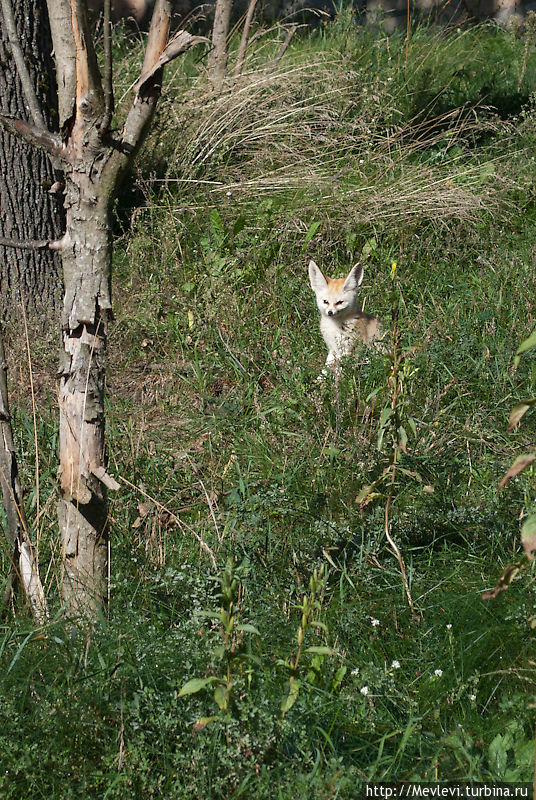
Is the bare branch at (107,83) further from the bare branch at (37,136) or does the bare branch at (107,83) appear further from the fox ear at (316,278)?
the fox ear at (316,278)

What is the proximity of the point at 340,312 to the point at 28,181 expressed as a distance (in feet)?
6.57

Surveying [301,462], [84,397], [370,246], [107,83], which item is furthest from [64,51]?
[370,246]

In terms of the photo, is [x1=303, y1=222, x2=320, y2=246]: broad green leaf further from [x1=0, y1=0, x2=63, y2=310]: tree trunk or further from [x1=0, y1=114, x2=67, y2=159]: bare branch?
[x1=0, y1=114, x2=67, y2=159]: bare branch

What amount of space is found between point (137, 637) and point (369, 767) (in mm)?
827

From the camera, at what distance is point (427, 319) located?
14.5 ft

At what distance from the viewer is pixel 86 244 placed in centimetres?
250

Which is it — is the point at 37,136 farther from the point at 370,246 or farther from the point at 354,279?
the point at 370,246

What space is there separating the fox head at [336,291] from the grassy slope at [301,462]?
239 millimetres

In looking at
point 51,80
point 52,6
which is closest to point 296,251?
point 51,80

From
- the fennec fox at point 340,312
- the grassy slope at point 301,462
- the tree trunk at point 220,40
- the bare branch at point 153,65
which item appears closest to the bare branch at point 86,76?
the bare branch at point 153,65

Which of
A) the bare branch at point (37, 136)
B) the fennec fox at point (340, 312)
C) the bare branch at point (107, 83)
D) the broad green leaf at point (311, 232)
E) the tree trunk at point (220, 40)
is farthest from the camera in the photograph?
the tree trunk at point (220, 40)

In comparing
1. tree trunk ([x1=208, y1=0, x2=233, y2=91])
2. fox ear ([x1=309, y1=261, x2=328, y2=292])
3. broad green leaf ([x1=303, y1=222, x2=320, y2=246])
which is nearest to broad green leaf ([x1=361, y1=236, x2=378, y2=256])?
broad green leaf ([x1=303, y1=222, x2=320, y2=246])

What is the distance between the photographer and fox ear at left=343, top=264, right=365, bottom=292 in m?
4.50

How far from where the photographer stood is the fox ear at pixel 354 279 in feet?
14.8
